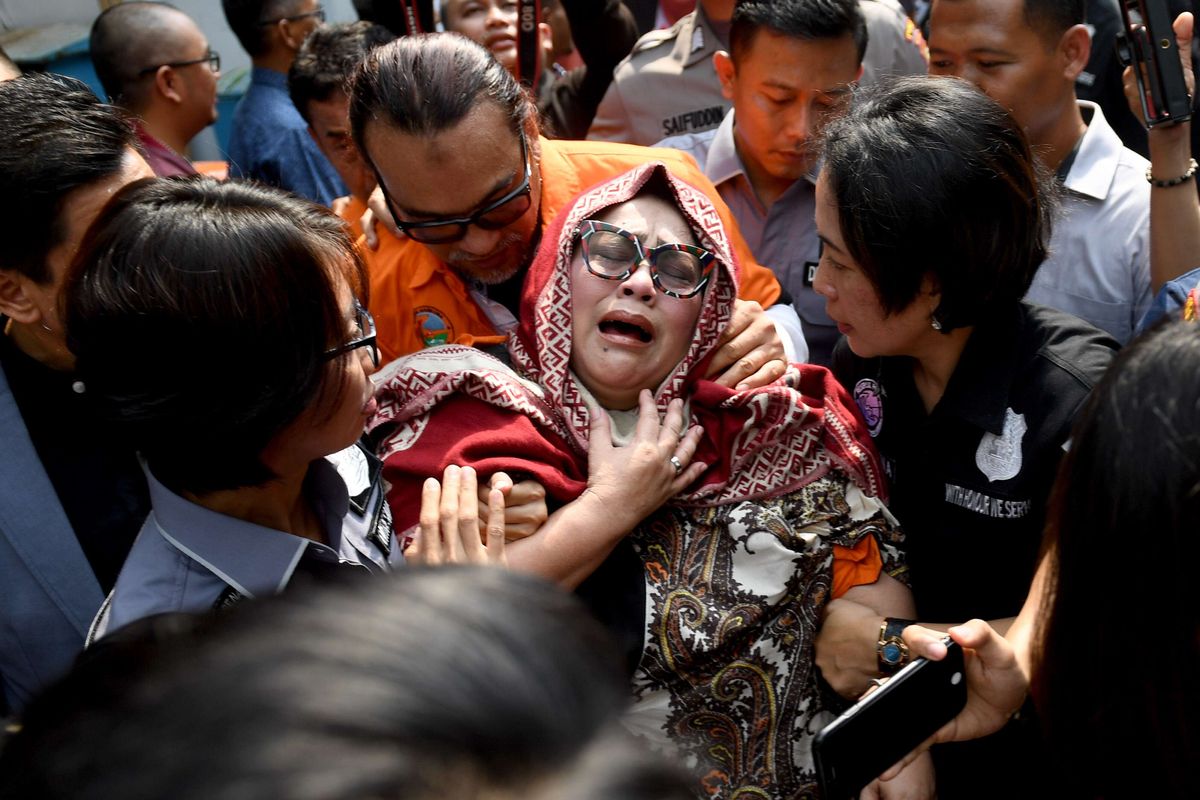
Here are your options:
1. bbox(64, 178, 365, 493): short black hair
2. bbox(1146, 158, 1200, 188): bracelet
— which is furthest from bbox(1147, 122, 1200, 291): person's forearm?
bbox(64, 178, 365, 493): short black hair

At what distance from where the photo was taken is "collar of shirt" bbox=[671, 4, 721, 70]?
4.03m

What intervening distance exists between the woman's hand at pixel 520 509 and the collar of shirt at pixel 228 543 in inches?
14.8

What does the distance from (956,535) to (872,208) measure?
72cm

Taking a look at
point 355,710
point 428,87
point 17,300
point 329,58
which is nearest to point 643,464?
point 428,87

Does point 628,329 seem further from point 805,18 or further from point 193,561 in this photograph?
point 805,18

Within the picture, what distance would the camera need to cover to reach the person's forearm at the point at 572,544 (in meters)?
1.95

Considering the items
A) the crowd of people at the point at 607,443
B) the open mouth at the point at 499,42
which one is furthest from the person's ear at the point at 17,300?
the open mouth at the point at 499,42

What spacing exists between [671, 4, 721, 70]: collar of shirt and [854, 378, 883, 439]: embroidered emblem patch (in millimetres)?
2091

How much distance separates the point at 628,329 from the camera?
226 cm

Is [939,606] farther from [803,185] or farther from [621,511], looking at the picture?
[803,185]

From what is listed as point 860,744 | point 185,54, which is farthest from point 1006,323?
point 185,54

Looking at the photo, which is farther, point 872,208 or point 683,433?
point 683,433

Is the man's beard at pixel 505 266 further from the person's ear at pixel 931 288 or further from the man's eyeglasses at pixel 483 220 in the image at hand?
the person's ear at pixel 931 288

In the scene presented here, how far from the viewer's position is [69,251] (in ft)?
6.63
